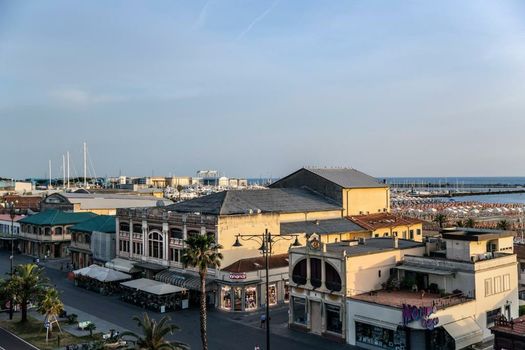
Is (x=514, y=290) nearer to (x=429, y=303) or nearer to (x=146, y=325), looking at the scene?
(x=429, y=303)

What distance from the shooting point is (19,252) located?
9688 cm

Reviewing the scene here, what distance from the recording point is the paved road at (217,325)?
40.8 m

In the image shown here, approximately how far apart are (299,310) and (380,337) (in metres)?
9.10

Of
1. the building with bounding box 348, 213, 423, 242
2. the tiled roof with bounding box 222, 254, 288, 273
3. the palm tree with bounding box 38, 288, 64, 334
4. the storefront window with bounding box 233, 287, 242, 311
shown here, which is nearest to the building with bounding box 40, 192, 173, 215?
the building with bounding box 348, 213, 423, 242

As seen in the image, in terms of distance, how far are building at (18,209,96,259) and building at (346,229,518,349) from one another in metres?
64.7

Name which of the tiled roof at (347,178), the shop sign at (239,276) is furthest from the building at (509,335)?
the tiled roof at (347,178)

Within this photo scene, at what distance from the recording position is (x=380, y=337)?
3894cm

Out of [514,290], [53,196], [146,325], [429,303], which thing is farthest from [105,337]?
[53,196]

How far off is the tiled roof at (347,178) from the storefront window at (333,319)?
33.5m

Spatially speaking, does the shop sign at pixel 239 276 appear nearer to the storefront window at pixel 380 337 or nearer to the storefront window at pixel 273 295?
the storefront window at pixel 273 295

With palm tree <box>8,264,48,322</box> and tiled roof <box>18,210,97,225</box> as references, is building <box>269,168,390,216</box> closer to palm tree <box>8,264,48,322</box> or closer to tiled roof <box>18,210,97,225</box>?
tiled roof <box>18,210,97,225</box>

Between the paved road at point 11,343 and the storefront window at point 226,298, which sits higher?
the storefront window at point 226,298

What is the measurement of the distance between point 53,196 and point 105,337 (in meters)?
72.5

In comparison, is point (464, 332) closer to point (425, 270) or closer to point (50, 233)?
point (425, 270)
